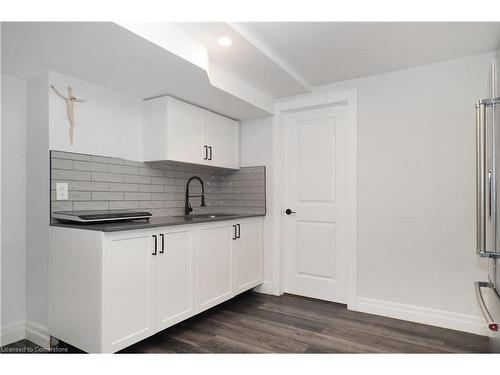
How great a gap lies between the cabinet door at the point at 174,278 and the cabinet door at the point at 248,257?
662 mm

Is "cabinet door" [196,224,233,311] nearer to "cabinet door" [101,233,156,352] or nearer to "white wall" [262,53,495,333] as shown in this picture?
"cabinet door" [101,233,156,352]

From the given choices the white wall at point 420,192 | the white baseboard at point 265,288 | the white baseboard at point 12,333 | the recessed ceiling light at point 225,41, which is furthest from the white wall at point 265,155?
the white baseboard at point 12,333

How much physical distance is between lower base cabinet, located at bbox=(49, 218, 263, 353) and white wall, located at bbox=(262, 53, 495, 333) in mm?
1547

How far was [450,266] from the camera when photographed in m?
2.65

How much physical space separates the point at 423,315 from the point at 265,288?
1.55 meters

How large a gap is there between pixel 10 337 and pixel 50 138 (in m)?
1.46

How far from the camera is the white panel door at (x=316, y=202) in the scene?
128 inches

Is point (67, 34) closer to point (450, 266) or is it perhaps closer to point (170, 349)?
point (170, 349)

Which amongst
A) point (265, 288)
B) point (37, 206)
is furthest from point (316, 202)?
point (37, 206)

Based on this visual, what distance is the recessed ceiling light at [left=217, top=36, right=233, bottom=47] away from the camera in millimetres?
2234

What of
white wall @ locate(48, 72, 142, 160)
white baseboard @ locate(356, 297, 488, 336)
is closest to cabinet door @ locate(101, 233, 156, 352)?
white wall @ locate(48, 72, 142, 160)

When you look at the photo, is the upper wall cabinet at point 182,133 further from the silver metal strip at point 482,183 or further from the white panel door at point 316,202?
the silver metal strip at point 482,183
